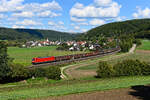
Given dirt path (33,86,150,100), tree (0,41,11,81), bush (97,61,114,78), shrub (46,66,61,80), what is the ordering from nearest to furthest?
dirt path (33,86,150,100)
bush (97,61,114,78)
tree (0,41,11,81)
shrub (46,66,61,80)

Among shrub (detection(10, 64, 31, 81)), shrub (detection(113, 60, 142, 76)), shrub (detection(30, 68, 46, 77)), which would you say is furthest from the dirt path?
shrub (detection(30, 68, 46, 77))

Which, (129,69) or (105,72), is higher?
(129,69)

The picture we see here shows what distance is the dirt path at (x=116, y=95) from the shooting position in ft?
62.5

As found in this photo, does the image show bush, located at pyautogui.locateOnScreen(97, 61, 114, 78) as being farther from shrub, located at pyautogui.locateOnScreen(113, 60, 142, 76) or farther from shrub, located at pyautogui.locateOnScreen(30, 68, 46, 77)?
shrub, located at pyautogui.locateOnScreen(30, 68, 46, 77)

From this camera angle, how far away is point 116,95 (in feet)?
65.6

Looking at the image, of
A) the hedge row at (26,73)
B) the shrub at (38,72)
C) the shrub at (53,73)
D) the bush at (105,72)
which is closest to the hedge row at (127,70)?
the bush at (105,72)

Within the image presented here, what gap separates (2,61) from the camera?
1806 inches

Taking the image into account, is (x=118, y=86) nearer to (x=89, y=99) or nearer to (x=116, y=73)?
(x=89, y=99)

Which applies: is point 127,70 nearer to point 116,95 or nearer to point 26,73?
point 26,73

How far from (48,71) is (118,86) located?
85.1 ft

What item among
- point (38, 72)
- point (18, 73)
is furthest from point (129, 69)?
point (18, 73)

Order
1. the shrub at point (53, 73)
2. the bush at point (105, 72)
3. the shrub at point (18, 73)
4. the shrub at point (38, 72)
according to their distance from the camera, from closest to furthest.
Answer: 1. the bush at point (105, 72)
2. the shrub at point (18, 73)
3. the shrub at point (53, 73)
4. the shrub at point (38, 72)

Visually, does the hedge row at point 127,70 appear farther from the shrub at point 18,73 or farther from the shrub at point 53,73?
the shrub at point 18,73

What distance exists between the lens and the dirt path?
750 inches
